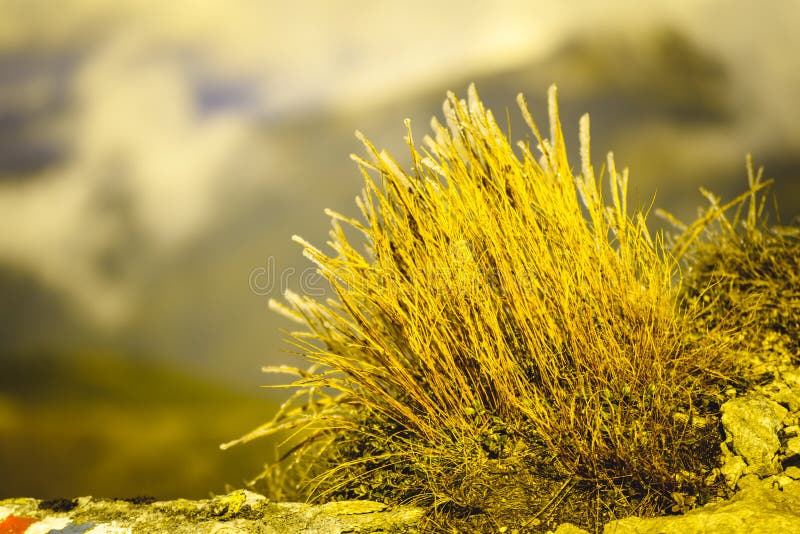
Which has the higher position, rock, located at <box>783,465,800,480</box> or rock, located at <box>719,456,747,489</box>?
rock, located at <box>719,456,747,489</box>

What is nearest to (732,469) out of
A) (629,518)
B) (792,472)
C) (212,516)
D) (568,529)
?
(792,472)

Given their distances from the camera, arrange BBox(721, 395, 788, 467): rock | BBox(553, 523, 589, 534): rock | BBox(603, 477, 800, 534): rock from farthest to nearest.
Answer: BBox(721, 395, 788, 467): rock < BBox(553, 523, 589, 534): rock < BBox(603, 477, 800, 534): rock

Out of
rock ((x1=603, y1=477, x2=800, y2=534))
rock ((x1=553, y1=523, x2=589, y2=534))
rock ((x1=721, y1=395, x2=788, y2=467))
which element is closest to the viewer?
rock ((x1=603, y1=477, x2=800, y2=534))

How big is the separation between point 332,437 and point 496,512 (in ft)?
2.27

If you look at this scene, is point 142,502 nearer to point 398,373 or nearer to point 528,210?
point 398,373

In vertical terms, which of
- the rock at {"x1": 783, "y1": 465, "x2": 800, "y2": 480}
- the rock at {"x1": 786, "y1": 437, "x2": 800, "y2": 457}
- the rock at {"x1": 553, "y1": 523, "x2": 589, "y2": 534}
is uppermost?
the rock at {"x1": 553, "y1": 523, "x2": 589, "y2": 534}

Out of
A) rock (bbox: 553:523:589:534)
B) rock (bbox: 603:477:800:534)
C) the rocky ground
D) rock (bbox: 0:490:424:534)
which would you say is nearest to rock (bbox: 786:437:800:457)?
the rocky ground

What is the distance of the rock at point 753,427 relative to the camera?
1730 mm

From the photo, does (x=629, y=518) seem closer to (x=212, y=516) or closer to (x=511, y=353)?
(x=511, y=353)

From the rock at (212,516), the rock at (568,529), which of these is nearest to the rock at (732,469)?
the rock at (568,529)

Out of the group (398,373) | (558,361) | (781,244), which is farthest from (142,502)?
(781,244)

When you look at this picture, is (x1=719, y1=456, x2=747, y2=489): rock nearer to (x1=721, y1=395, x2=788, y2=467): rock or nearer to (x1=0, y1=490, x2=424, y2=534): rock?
(x1=721, y1=395, x2=788, y2=467): rock

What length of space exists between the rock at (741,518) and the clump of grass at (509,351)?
61 millimetres

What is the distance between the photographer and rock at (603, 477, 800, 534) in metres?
1.46
